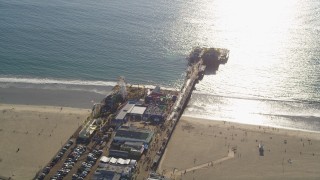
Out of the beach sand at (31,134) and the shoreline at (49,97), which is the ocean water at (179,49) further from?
the beach sand at (31,134)

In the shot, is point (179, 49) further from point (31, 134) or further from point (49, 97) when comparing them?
point (31, 134)

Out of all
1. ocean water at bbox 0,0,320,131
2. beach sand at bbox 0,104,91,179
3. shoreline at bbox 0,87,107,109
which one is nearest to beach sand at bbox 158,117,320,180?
ocean water at bbox 0,0,320,131

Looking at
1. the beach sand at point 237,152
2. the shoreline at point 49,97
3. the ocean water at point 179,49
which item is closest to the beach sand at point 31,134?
the shoreline at point 49,97

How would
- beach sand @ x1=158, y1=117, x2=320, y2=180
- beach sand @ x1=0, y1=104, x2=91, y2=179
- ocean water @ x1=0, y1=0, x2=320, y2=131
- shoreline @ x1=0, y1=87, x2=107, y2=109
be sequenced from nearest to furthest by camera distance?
beach sand @ x1=158, y1=117, x2=320, y2=180, beach sand @ x1=0, y1=104, x2=91, y2=179, shoreline @ x1=0, y1=87, x2=107, y2=109, ocean water @ x1=0, y1=0, x2=320, y2=131

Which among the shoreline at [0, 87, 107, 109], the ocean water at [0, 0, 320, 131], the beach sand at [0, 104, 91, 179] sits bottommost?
the beach sand at [0, 104, 91, 179]

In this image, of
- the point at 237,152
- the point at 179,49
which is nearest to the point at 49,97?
the point at 179,49

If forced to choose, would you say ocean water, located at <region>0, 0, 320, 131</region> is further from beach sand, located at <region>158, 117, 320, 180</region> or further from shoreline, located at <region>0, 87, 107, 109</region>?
beach sand, located at <region>158, 117, 320, 180</region>

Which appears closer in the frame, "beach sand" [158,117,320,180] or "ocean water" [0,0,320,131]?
"beach sand" [158,117,320,180]
